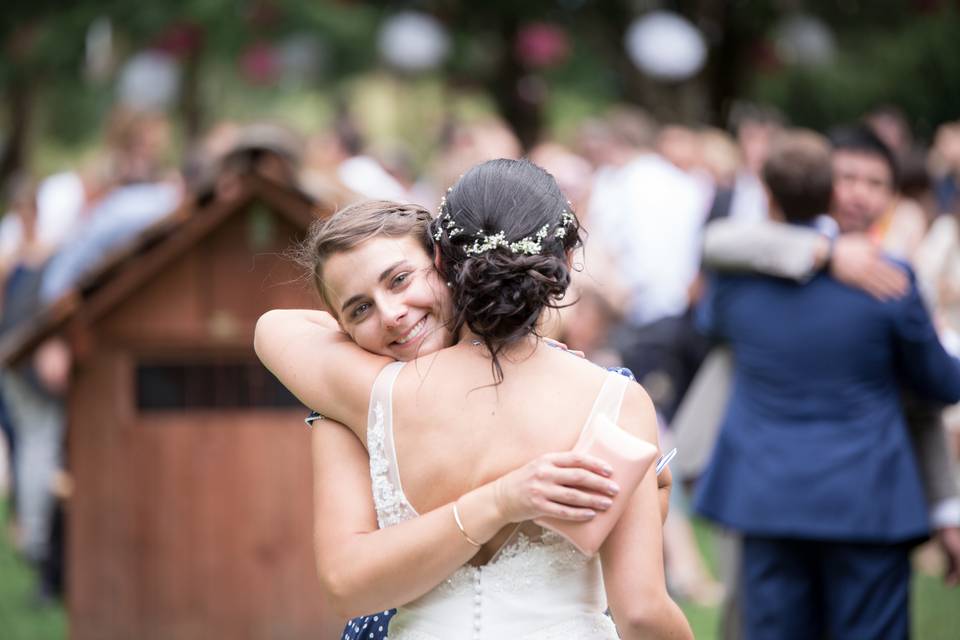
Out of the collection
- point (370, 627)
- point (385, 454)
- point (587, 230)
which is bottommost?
point (370, 627)

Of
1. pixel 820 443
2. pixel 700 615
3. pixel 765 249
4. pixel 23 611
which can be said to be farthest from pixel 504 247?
pixel 23 611

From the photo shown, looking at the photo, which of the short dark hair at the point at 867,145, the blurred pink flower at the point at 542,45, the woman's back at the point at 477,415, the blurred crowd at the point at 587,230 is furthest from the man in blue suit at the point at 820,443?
the blurred pink flower at the point at 542,45

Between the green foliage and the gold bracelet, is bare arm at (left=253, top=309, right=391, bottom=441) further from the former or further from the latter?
the green foliage

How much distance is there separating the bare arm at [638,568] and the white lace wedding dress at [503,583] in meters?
0.13

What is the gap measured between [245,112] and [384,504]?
22.3 meters

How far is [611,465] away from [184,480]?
3.59 metres

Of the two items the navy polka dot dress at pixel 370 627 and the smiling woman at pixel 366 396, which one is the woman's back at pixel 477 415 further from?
the navy polka dot dress at pixel 370 627

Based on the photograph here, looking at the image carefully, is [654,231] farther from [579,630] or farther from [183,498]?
[579,630]

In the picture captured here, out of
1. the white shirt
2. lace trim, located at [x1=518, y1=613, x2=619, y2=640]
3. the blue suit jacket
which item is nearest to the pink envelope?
lace trim, located at [x1=518, y1=613, x2=619, y2=640]

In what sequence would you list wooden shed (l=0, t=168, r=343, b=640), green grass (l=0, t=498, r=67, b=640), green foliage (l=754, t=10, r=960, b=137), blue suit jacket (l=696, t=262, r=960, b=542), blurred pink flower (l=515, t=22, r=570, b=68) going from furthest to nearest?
green foliage (l=754, t=10, r=960, b=137) < blurred pink flower (l=515, t=22, r=570, b=68) < green grass (l=0, t=498, r=67, b=640) < wooden shed (l=0, t=168, r=343, b=640) < blue suit jacket (l=696, t=262, r=960, b=542)

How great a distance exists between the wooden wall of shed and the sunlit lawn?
165cm

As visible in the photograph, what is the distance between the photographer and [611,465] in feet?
7.61

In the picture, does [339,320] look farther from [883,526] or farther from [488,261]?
[883,526]

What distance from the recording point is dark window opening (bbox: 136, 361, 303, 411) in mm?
5621
